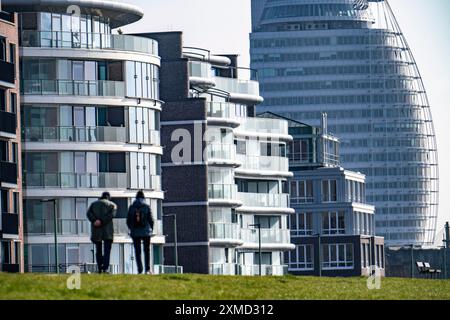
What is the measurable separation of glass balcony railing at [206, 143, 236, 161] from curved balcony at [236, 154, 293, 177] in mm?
8076

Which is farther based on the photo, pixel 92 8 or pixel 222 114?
pixel 222 114

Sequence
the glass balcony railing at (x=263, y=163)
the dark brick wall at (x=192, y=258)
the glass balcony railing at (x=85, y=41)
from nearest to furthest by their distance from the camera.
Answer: the glass balcony railing at (x=85, y=41)
the dark brick wall at (x=192, y=258)
the glass balcony railing at (x=263, y=163)

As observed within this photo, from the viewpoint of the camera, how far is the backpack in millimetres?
55156

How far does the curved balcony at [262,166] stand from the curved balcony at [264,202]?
1665 mm

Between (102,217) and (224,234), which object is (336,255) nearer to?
(224,234)

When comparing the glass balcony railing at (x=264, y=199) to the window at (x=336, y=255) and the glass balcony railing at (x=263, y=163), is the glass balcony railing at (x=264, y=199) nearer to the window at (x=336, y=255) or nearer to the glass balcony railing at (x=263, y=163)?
the glass balcony railing at (x=263, y=163)

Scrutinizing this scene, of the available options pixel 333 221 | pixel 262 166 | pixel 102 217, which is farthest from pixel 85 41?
pixel 333 221

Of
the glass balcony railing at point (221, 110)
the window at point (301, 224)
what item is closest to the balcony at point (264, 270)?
the glass balcony railing at point (221, 110)

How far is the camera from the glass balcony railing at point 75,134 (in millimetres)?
111688

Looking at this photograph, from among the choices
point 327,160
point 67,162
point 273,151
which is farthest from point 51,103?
point 327,160

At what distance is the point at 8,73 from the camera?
10625 cm

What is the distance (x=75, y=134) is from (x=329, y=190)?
75469mm

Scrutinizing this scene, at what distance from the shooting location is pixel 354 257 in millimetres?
181625

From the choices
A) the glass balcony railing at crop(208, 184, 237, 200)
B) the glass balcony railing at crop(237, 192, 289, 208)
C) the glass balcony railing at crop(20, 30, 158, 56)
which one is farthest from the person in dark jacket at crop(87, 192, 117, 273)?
the glass balcony railing at crop(237, 192, 289, 208)
